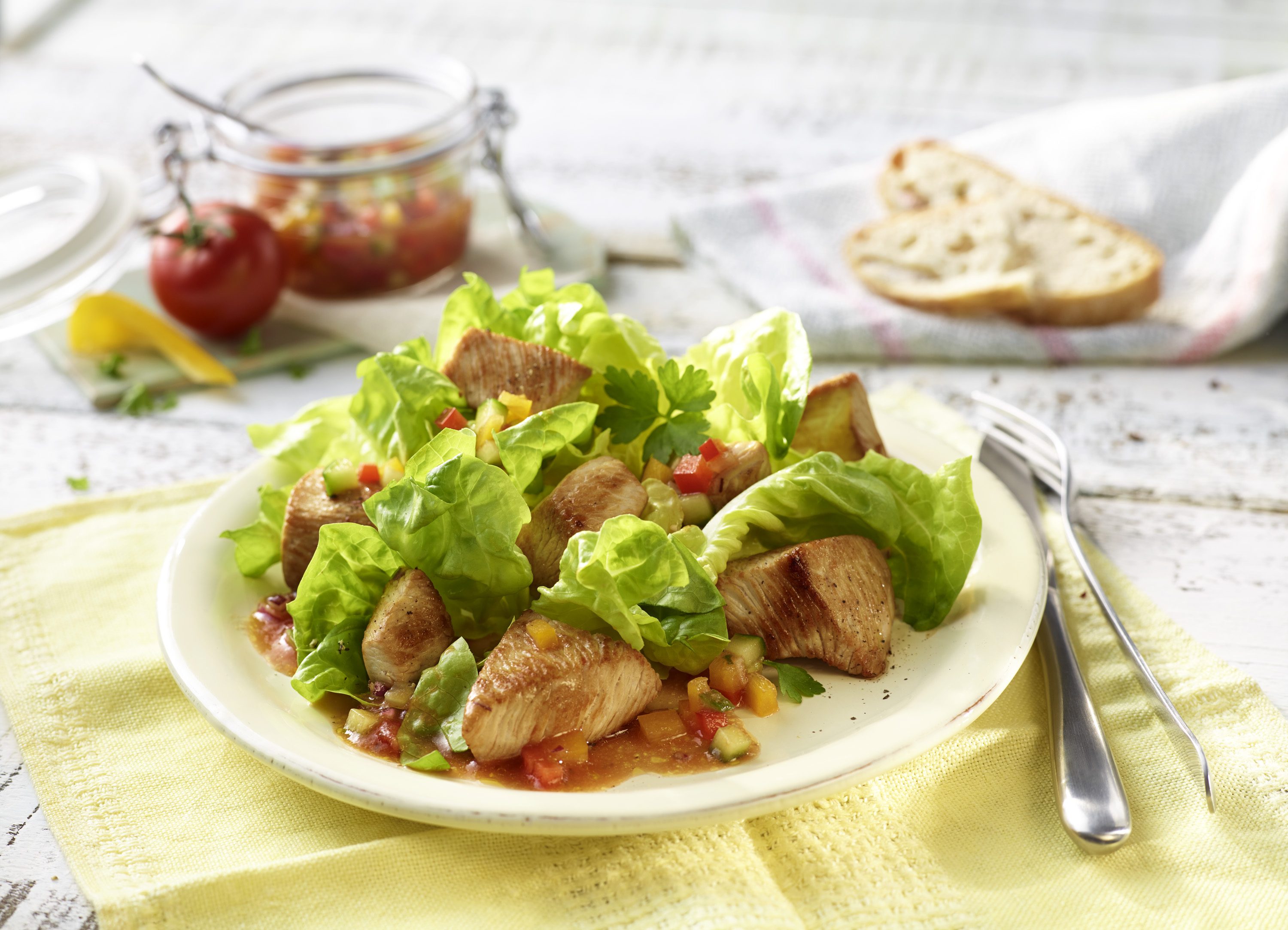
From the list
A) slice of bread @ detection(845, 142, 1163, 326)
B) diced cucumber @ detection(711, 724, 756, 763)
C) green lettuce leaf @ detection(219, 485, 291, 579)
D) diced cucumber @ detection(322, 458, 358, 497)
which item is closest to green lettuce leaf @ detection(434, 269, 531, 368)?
diced cucumber @ detection(322, 458, 358, 497)

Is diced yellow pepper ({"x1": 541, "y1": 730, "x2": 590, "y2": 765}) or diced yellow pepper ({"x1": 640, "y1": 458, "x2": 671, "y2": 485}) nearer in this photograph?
diced yellow pepper ({"x1": 541, "y1": 730, "x2": 590, "y2": 765})

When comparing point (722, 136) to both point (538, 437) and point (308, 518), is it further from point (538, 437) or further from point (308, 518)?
point (308, 518)

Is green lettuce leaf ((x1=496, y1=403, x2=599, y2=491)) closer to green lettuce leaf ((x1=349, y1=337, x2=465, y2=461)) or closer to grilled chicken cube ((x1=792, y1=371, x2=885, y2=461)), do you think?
green lettuce leaf ((x1=349, y1=337, x2=465, y2=461))

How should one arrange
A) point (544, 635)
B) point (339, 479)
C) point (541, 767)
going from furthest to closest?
point (339, 479) < point (544, 635) < point (541, 767)

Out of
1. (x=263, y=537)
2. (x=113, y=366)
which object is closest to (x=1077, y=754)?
(x=263, y=537)

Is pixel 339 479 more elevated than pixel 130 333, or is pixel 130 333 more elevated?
pixel 339 479

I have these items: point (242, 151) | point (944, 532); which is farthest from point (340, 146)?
point (944, 532)

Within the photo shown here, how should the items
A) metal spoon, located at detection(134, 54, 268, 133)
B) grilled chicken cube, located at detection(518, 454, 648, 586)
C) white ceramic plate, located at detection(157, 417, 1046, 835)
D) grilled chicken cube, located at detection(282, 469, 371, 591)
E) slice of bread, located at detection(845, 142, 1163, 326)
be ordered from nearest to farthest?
white ceramic plate, located at detection(157, 417, 1046, 835) < grilled chicken cube, located at detection(518, 454, 648, 586) < grilled chicken cube, located at detection(282, 469, 371, 591) < metal spoon, located at detection(134, 54, 268, 133) < slice of bread, located at detection(845, 142, 1163, 326)
